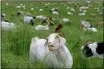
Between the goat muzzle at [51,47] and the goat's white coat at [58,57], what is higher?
the goat muzzle at [51,47]

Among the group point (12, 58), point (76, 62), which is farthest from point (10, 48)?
point (76, 62)

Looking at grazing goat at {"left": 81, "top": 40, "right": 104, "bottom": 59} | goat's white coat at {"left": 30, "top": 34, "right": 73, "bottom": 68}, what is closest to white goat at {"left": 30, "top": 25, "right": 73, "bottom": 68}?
goat's white coat at {"left": 30, "top": 34, "right": 73, "bottom": 68}

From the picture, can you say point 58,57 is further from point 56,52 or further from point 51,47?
point 51,47

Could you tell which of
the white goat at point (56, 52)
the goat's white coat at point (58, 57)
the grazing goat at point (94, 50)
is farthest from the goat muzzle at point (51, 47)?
the grazing goat at point (94, 50)

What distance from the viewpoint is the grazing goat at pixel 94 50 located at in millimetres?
9523

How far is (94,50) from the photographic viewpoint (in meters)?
9.81

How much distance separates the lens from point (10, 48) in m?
9.66

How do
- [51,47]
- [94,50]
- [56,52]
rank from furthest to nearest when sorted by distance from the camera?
[94,50] < [56,52] < [51,47]

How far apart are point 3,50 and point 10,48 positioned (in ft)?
0.59

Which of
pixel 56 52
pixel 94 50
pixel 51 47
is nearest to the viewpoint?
pixel 51 47

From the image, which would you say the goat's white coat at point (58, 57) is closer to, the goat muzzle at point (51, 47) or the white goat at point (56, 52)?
the white goat at point (56, 52)

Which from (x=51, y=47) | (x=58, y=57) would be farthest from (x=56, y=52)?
(x=51, y=47)

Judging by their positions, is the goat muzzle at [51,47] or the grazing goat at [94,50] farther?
the grazing goat at [94,50]

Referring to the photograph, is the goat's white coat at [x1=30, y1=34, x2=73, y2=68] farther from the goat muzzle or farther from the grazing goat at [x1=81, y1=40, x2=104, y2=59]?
the grazing goat at [x1=81, y1=40, x2=104, y2=59]
